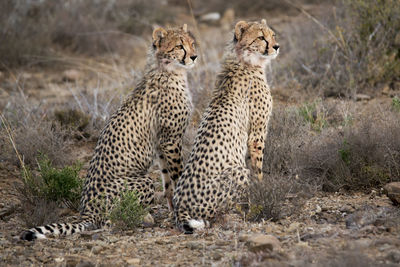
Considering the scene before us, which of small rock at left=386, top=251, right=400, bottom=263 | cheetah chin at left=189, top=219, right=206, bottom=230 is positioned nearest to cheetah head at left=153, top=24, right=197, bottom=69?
cheetah chin at left=189, top=219, right=206, bottom=230

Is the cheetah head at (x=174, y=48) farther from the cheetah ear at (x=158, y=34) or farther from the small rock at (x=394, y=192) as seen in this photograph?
the small rock at (x=394, y=192)

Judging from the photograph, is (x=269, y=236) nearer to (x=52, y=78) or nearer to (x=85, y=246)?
(x=85, y=246)

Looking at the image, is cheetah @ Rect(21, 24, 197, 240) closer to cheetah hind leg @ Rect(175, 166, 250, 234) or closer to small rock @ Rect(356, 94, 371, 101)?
cheetah hind leg @ Rect(175, 166, 250, 234)

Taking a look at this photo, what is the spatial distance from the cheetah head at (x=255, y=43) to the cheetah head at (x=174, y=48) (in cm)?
35

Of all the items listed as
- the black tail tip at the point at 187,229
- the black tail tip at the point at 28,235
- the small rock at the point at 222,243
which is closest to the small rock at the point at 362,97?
the black tail tip at the point at 187,229

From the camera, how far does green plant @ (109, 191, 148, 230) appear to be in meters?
3.70

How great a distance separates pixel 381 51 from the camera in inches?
258

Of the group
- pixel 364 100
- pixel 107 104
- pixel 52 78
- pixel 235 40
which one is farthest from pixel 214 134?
pixel 52 78

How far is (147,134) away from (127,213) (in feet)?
2.44

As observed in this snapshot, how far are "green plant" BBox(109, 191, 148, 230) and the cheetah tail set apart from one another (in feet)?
0.61

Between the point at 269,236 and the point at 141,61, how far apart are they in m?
6.46

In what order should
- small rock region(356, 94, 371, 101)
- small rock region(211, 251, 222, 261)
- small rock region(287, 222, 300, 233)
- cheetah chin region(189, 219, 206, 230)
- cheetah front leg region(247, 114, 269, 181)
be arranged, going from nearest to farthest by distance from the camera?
small rock region(211, 251, 222, 261) < small rock region(287, 222, 300, 233) < cheetah chin region(189, 219, 206, 230) < cheetah front leg region(247, 114, 269, 181) < small rock region(356, 94, 371, 101)

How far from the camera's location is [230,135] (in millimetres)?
3908

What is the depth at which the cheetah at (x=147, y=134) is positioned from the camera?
3.95 m
